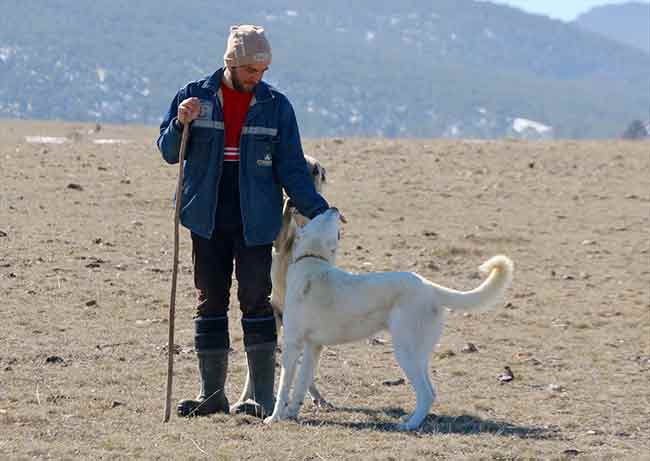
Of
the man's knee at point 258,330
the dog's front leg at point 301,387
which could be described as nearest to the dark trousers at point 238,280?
the man's knee at point 258,330

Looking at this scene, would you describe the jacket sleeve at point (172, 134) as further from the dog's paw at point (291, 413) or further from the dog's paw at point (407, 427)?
the dog's paw at point (407, 427)

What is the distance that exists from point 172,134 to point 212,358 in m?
1.28

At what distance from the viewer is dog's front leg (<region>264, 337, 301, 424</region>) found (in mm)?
6844

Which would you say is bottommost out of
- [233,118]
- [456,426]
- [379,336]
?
[379,336]

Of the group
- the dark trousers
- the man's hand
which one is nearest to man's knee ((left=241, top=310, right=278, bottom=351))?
the dark trousers

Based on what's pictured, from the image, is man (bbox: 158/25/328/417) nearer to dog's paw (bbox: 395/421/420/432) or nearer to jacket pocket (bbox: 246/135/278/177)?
jacket pocket (bbox: 246/135/278/177)

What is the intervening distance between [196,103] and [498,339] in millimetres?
4088

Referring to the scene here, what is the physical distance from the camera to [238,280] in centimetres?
694

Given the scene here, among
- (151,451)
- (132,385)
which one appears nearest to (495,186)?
(132,385)

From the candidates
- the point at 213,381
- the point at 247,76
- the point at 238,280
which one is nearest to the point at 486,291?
the point at 238,280

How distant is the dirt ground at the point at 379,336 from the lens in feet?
21.1

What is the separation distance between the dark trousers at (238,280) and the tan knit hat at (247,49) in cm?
91

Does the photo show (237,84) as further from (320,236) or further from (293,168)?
(320,236)

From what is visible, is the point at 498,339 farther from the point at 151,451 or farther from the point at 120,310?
the point at 151,451
